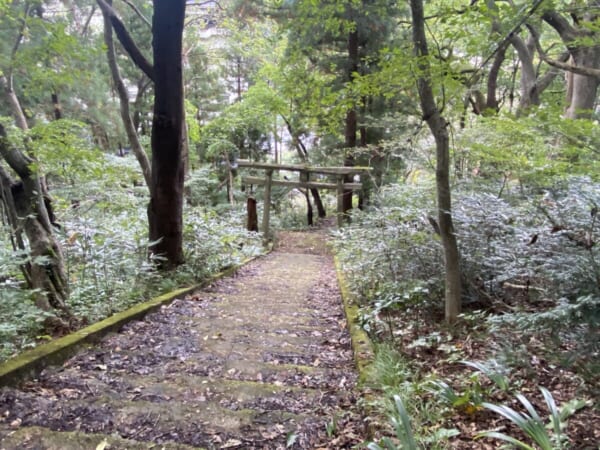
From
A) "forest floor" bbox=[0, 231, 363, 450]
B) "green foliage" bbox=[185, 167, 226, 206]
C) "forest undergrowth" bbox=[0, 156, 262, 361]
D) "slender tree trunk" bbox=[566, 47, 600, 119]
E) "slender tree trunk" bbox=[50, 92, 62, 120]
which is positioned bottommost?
"forest floor" bbox=[0, 231, 363, 450]

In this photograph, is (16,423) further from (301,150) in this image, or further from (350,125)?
(301,150)

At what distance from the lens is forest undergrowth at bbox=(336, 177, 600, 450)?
57.5 inches

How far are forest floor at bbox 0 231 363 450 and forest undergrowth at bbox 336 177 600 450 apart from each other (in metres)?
0.36

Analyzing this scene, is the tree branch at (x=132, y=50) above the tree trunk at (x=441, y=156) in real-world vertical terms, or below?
above

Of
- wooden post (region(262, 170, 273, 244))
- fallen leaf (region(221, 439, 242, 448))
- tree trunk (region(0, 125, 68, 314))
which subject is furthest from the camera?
wooden post (region(262, 170, 273, 244))

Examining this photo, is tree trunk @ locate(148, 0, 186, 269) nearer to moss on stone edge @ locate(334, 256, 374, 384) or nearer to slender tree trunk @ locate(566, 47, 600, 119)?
moss on stone edge @ locate(334, 256, 374, 384)

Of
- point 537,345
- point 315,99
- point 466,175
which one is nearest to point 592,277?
point 537,345

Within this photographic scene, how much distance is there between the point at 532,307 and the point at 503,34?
1.86 metres

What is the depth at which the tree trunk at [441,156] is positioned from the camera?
2.42 meters

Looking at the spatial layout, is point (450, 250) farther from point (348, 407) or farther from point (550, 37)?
point (550, 37)

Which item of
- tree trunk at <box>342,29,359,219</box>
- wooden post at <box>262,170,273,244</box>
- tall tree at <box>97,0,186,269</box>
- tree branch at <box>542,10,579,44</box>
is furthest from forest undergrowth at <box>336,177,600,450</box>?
wooden post at <box>262,170,273,244</box>

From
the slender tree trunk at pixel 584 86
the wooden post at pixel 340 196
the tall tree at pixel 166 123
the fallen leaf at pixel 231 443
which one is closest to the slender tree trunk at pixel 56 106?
the tall tree at pixel 166 123

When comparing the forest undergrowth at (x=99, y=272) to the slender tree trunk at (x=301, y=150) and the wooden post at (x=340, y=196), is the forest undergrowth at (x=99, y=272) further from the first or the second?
the slender tree trunk at (x=301, y=150)

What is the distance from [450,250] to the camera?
8.67ft
